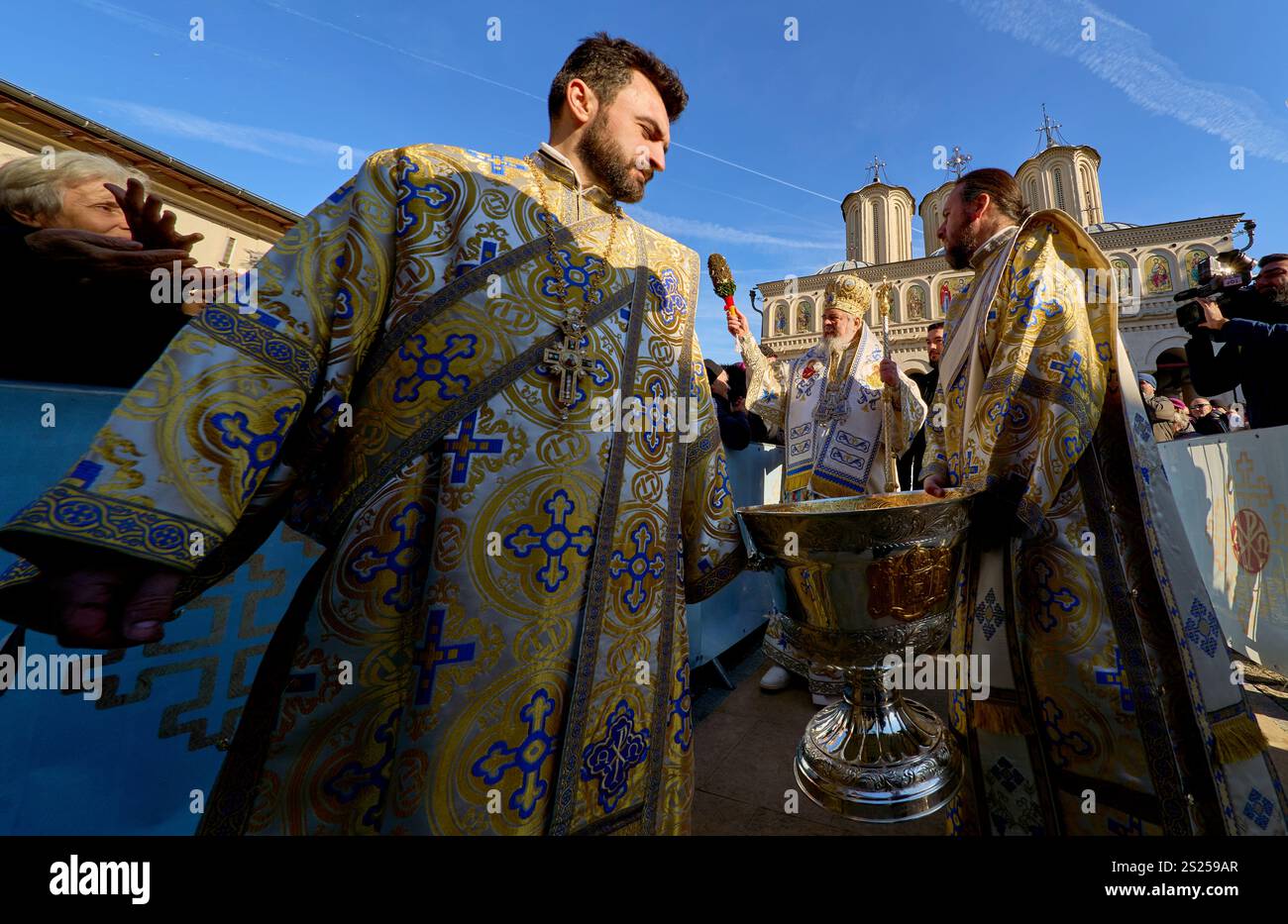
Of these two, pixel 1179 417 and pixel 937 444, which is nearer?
pixel 937 444

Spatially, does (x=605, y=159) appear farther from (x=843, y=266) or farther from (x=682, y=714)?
(x=843, y=266)

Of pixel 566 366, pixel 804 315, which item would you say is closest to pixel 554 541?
pixel 566 366

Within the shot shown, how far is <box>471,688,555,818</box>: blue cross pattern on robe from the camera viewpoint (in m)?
0.89

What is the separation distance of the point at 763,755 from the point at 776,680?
845mm

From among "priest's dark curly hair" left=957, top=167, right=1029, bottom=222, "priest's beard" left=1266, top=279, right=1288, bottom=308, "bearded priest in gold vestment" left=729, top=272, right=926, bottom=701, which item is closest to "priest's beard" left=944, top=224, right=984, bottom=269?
Answer: "priest's dark curly hair" left=957, top=167, right=1029, bottom=222

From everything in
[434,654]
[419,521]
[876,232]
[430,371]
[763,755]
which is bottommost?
[763,755]

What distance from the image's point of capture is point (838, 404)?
3488 mm

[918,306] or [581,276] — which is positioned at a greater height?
[918,306]

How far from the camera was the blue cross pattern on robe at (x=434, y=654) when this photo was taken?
90 cm

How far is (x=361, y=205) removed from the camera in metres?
1.03

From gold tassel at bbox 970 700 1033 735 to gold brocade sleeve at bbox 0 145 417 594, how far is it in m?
2.10

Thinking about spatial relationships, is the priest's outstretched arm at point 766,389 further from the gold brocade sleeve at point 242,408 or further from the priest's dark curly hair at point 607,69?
the gold brocade sleeve at point 242,408
